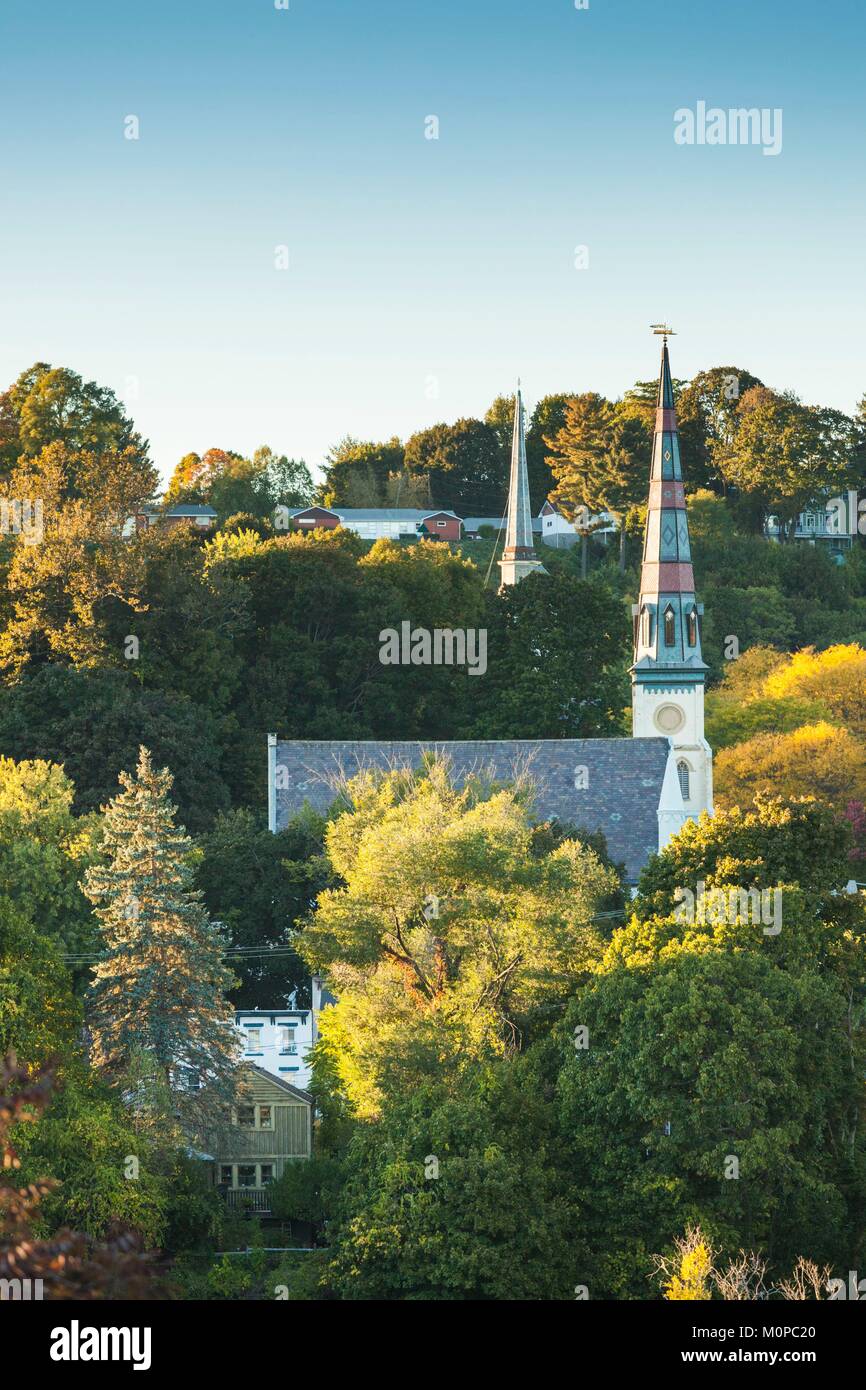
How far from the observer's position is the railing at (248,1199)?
4194cm

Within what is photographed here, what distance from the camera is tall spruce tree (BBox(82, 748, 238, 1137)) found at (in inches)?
1624

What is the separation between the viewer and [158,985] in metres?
42.4

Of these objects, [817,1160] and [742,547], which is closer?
[817,1160]

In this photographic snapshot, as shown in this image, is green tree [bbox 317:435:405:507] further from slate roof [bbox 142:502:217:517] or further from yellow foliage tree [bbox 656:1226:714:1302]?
yellow foliage tree [bbox 656:1226:714:1302]

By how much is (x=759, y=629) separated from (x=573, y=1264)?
209 feet

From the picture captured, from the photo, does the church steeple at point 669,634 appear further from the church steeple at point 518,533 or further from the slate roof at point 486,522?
the slate roof at point 486,522

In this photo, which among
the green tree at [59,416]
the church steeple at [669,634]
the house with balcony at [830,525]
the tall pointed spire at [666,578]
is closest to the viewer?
the church steeple at [669,634]

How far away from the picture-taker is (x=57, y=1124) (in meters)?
37.2

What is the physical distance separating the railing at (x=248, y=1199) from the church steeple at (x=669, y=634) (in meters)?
23.2

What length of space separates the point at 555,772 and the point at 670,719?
503cm

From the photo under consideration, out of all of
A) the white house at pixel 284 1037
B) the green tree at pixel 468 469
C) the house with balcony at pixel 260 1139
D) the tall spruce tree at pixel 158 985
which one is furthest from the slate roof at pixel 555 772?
the green tree at pixel 468 469

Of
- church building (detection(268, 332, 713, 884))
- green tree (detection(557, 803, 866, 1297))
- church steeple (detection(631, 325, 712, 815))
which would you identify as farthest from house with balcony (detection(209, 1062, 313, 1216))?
church steeple (detection(631, 325, 712, 815))
